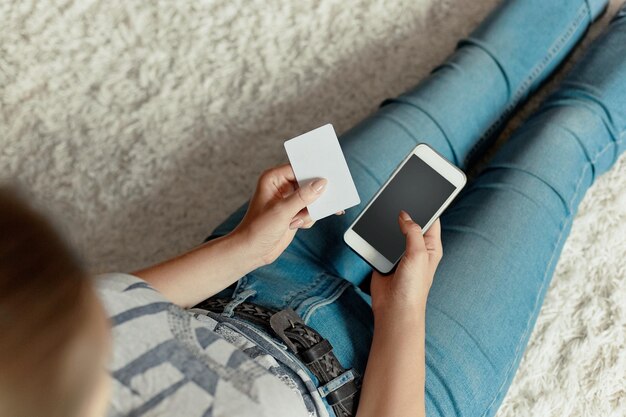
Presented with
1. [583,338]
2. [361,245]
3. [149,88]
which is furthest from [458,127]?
[149,88]

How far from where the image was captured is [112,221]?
0.97 meters

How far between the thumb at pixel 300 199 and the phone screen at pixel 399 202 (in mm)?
98

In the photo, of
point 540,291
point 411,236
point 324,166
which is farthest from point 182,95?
point 540,291

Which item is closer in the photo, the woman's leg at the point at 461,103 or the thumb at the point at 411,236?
the thumb at the point at 411,236

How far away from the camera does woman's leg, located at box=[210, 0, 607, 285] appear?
0.73 meters

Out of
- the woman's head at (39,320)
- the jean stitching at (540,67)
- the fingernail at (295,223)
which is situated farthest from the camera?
the jean stitching at (540,67)

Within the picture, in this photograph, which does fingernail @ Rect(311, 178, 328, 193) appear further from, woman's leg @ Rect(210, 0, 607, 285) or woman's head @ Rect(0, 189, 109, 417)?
woman's head @ Rect(0, 189, 109, 417)

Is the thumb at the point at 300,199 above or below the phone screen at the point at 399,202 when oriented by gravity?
above

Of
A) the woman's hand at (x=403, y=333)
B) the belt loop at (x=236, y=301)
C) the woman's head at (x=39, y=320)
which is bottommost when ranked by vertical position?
the woman's hand at (x=403, y=333)

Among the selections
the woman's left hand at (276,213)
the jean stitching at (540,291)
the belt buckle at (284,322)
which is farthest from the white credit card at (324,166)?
the jean stitching at (540,291)

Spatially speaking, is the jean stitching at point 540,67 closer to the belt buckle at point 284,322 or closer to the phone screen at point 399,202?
the phone screen at point 399,202

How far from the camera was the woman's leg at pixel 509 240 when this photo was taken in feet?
2.08

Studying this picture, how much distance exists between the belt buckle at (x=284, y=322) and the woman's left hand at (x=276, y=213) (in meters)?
0.08

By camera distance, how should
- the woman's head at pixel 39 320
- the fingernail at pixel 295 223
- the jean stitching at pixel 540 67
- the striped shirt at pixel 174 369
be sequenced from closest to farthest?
the woman's head at pixel 39 320, the striped shirt at pixel 174 369, the fingernail at pixel 295 223, the jean stitching at pixel 540 67
